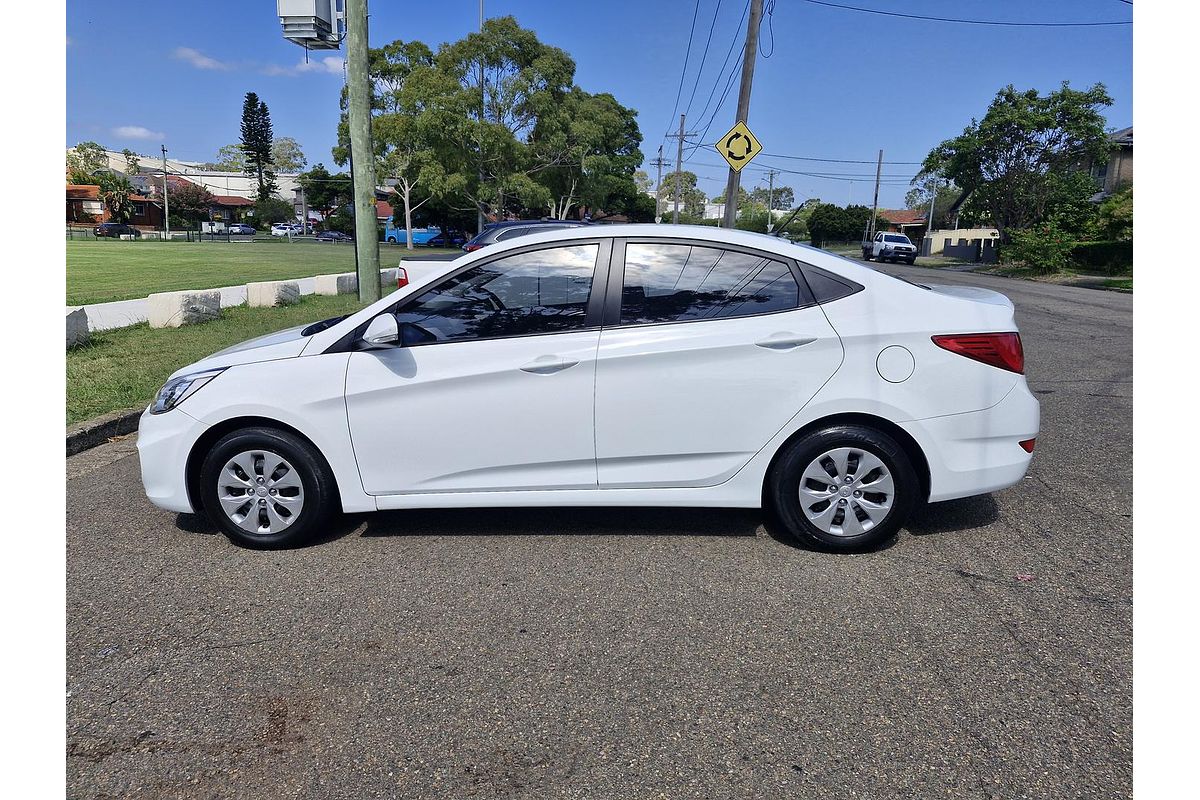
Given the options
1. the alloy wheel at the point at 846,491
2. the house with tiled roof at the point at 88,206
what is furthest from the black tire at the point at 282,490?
the house with tiled roof at the point at 88,206

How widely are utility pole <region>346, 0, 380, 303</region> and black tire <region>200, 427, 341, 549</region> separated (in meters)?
7.41

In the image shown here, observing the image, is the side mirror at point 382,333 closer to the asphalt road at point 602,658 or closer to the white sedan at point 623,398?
the white sedan at point 623,398

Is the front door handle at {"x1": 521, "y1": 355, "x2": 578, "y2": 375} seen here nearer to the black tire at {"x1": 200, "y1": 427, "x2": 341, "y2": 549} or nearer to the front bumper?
the black tire at {"x1": 200, "y1": 427, "x2": 341, "y2": 549}

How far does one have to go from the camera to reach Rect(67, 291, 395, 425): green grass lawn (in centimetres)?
706

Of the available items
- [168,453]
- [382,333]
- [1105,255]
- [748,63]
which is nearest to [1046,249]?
[1105,255]

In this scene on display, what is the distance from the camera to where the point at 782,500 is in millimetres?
3945

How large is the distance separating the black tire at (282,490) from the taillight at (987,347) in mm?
3211

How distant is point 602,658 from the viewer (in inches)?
120

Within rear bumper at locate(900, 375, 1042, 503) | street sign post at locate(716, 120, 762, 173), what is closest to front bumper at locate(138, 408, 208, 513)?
rear bumper at locate(900, 375, 1042, 503)

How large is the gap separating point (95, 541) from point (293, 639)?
1.85 m

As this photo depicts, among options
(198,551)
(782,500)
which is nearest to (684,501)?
(782,500)

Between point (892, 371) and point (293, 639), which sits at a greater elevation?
point (892, 371)

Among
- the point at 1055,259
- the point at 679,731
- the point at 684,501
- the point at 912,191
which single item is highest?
the point at 912,191

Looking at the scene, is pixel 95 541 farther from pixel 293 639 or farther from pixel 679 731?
pixel 679 731
